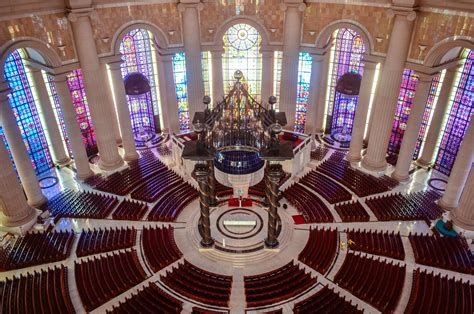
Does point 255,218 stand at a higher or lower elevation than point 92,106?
lower

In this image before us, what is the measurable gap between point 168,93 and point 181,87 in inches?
112

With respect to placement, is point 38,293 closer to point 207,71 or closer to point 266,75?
point 207,71

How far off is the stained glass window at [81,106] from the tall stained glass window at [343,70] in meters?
27.0

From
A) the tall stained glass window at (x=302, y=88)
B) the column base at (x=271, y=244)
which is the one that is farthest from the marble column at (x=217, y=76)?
the column base at (x=271, y=244)

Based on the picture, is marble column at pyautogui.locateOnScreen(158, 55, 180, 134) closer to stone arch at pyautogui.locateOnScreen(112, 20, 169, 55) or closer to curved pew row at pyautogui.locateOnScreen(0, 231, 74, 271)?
stone arch at pyautogui.locateOnScreen(112, 20, 169, 55)

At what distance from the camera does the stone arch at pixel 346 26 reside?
32469 millimetres

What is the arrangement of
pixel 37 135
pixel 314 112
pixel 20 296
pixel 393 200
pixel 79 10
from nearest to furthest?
pixel 20 296 < pixel 79 10 < pixel 393 200 < pixel 37 135 < pixel 314 112

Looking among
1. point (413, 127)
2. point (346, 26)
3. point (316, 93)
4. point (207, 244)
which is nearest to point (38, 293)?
point (207, 244)

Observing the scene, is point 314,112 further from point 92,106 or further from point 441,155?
point 92,106

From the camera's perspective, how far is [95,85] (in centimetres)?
3222

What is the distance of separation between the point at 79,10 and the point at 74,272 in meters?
19.8

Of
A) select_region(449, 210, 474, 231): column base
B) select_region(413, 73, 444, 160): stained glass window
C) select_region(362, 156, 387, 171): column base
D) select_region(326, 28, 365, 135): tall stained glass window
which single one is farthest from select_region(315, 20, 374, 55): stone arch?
select_region(449, 210, 474, 231): column base

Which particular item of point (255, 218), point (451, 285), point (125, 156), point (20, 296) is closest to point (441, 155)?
point (451, 285)

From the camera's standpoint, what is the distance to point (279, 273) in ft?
83.3
